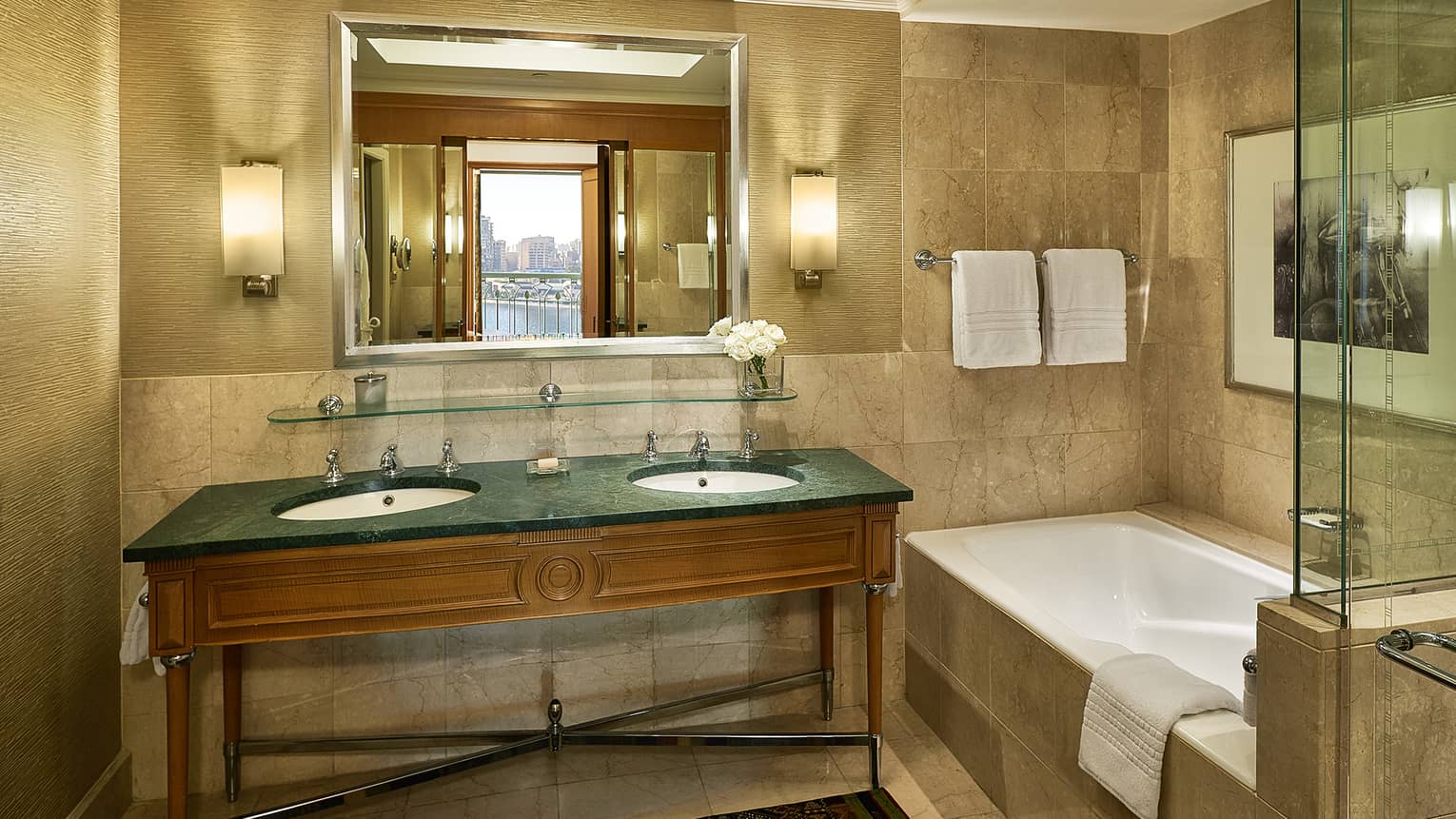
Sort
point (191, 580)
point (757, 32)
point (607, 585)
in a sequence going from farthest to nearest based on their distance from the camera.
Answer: point (757, 32), point (607, 585), point (191, 580)

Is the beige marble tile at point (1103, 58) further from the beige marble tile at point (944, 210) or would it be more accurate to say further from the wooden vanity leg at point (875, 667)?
the wooden vanity leg at point (875, 667)

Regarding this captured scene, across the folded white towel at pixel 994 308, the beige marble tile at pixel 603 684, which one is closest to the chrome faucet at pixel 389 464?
the beige marble tile at pixel 603 684

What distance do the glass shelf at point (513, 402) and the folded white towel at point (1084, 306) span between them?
91cm

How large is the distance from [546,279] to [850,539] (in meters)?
1.11

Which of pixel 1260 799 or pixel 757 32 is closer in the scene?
pixel 1260 799

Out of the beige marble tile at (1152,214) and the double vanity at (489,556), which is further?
the beige marble tile at (1152,214)

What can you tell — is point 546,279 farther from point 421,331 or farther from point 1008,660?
point 1008,660

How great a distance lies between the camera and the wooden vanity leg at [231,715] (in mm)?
2512

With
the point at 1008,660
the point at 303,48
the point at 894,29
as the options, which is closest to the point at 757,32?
the point at 894,29

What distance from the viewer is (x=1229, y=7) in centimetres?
288

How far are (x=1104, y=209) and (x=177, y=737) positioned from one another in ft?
9.87

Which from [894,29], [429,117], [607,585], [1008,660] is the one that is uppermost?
[894,29]

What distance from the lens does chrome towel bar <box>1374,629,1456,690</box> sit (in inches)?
50.8

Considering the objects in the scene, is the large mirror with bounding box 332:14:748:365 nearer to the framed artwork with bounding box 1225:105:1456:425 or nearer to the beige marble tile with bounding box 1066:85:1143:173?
the beige marble tile with bounding box 1066:85:1143:173
